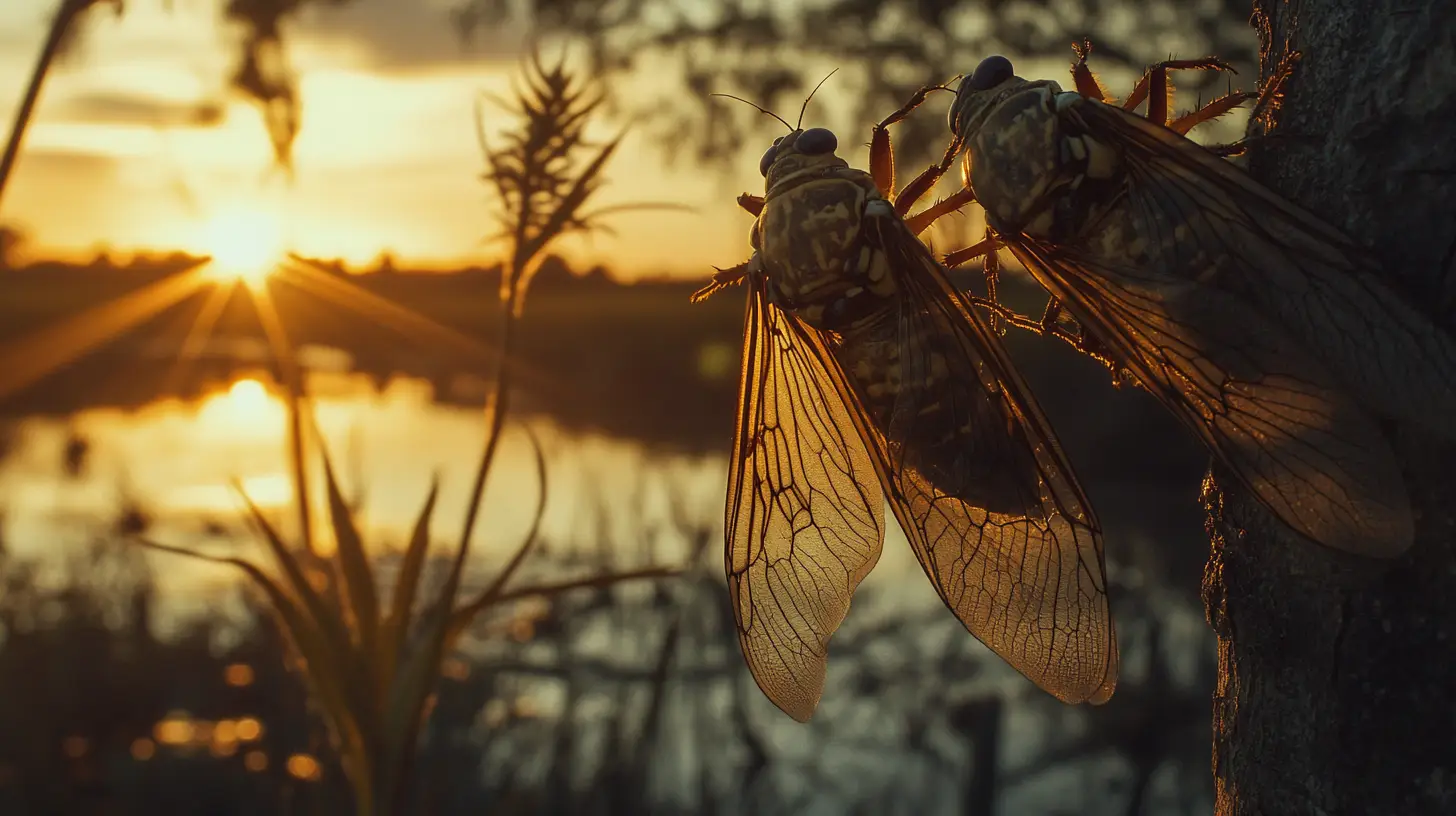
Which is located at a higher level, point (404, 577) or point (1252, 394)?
point (1252, 394)

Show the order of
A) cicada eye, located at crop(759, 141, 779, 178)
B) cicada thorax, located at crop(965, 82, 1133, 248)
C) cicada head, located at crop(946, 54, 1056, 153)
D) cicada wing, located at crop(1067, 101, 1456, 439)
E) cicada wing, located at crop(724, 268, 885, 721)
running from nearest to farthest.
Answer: cicada wing, located at crop(1067, 101, 1456, 439), cicada thorax, located at crop(965, 82, 1133, 248), cicada head, located at crop(946, 54, 1056, 153), cicada wing, located at crop(724, 268, 885, 721), cicada eye, located at crop(759, 141, 779, 178)

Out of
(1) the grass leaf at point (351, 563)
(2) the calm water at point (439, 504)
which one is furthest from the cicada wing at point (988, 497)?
(2) the calm water at point (439, 504)

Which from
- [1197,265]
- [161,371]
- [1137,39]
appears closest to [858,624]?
[1137,39]

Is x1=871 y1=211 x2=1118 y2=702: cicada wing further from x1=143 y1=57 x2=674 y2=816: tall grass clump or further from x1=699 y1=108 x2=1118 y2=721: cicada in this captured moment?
x1=143 y1=57 x2=674 y2=816: tall grass clump

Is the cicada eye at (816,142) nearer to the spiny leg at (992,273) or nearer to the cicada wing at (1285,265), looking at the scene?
the spiny leg at (992,273)

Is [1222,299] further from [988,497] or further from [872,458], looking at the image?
[872,458]

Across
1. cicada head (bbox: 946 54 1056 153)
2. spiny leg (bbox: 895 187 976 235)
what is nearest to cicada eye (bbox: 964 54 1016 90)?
cicada head (bbox: 946 54 1056 153)

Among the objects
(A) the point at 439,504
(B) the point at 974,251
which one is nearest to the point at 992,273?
(B) the point at 974,251
